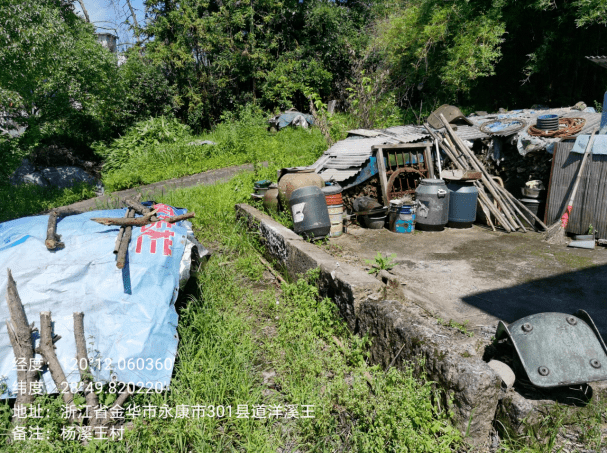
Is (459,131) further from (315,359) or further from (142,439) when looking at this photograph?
(142,439)

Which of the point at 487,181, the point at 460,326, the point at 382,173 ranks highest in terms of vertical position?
the point at 382,173

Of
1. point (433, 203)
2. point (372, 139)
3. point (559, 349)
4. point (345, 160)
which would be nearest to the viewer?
point (559, 349)

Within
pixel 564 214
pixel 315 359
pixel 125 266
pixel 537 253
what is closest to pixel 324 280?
pixel 315 359

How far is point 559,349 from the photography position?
2816 mm

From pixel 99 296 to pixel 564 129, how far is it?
25.1ft

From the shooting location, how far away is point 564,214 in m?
6.45

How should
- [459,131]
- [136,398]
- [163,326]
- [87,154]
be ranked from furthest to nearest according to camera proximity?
[87,154]
[459,131]
[163,326]
[136,398]

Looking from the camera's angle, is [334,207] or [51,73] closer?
[334,207]

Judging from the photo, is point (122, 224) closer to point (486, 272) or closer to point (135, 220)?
point (135, 220)

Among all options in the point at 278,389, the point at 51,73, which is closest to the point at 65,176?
the point at 51,73

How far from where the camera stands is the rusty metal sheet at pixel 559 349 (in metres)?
2.75

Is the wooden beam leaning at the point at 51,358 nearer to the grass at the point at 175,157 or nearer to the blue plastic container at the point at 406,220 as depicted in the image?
the blue plastic container at the point at 406,220

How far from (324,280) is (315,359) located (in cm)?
97

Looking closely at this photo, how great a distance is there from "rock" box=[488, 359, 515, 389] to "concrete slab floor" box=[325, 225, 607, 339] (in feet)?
2.55
